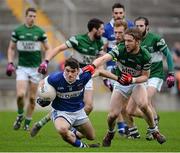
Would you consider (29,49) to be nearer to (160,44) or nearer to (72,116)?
(160,44)

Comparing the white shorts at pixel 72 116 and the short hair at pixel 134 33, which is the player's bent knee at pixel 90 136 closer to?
the white shorts at pixel 72 116

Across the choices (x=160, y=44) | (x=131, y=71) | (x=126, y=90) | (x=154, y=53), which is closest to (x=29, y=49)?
(x=154, y=53)

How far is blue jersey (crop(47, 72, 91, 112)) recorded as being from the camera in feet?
43.2

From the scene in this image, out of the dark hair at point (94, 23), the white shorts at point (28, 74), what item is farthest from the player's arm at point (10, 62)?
the dark hair at point (94, 23)

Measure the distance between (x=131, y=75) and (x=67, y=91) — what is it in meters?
1.16

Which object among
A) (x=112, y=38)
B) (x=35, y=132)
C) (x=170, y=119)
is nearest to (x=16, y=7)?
(x=170, y=119)

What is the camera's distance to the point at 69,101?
527 inches

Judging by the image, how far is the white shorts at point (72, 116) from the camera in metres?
13.3

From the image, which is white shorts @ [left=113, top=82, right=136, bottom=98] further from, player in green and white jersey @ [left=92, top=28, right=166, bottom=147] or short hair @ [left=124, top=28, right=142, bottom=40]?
short hair @ [left=124, top=28, right=142, bottom=40]

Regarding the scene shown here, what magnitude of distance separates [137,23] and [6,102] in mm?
11396

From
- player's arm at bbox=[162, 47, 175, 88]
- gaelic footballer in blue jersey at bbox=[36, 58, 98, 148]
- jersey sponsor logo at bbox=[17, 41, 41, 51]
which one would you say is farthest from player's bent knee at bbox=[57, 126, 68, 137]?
jersey sponsor logo at bbox=[17, 41, 41, 51]

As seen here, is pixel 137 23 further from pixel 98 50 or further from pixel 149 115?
pixel 149 115

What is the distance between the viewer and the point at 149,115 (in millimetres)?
13805

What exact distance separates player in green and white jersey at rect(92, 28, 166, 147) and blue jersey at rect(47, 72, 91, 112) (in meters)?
0.41
